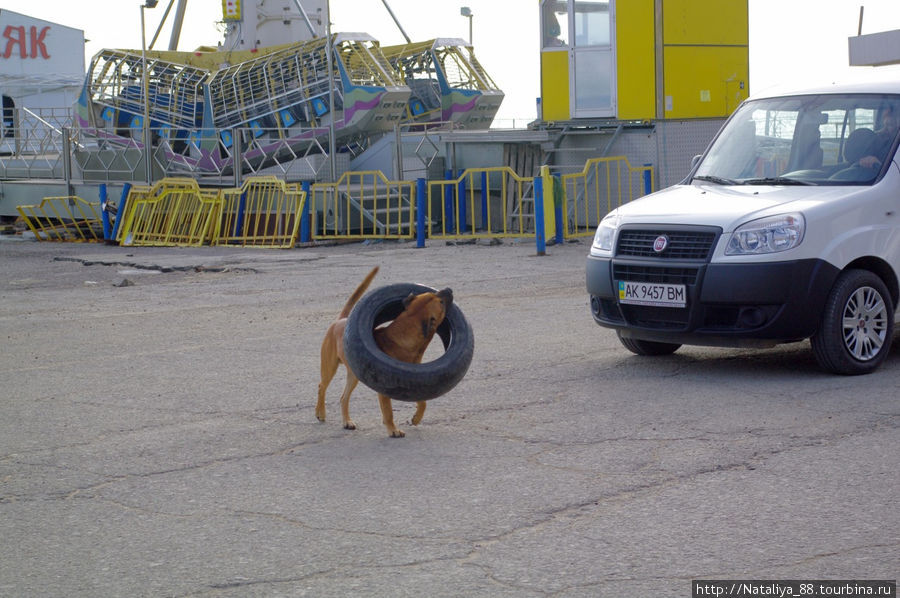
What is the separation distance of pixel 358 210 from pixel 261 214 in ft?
6.33

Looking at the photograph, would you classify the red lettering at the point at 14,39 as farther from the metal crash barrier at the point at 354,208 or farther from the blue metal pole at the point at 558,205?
the blue metal pole at the point at 558,205

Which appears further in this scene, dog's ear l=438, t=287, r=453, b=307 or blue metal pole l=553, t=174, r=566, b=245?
blue metal pole l=553, t=174, r=566, b=245

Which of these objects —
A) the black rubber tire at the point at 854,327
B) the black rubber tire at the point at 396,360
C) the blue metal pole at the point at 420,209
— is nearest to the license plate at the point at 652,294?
the black rubber tire at the point at 854,327

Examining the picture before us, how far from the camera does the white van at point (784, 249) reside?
7.38 m

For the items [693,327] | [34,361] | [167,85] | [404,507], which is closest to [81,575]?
[404,507]

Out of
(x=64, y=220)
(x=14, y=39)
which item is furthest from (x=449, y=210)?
(x=14, y=39)

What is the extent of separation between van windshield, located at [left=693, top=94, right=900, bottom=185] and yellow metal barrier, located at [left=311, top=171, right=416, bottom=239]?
1342 cm

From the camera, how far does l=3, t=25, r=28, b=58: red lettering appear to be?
5648cm

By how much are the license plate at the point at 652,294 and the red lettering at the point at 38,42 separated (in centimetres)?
5540

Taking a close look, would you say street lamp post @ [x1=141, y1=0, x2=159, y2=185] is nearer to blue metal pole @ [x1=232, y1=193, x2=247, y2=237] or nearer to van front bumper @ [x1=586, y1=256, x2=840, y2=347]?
blue metal pole @ [x1=232, y1=193, x2=247, y2=237]

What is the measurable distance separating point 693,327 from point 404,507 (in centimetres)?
323

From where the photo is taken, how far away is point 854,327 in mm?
7578

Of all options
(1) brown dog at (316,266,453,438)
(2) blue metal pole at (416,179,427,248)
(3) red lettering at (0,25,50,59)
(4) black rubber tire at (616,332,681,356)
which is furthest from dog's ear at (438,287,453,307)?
(3) red lettering at (0,25,50,59)

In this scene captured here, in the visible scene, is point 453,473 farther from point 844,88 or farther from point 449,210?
point 449,210
